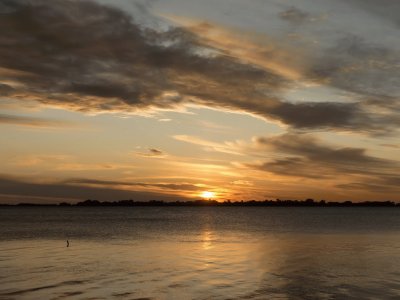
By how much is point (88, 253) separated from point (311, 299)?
30.7 meters

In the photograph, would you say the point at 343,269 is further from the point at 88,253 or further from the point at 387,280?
the point at 88,253

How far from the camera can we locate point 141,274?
122 feet

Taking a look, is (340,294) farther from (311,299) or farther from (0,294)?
(0,294)

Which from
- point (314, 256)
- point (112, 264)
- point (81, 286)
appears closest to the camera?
point (81, 286)

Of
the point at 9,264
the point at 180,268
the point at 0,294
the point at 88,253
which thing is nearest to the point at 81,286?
the point at 0,294

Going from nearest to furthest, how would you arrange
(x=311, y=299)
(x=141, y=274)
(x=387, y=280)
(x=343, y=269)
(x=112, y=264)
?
(x=311, y=299), (x=387, y=280), (x=141, y=274), (x=343, y=269), (x=112, y=264)

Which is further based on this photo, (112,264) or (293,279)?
(112,264)

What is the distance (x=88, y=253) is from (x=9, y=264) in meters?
11.2

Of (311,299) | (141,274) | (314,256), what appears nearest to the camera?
(311,299)

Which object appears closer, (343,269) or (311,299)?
(311,299)

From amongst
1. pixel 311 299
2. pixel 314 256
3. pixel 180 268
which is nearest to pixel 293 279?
pixel 311 299

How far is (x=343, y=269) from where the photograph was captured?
40.2 metres

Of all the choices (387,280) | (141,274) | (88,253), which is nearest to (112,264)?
(141,274)

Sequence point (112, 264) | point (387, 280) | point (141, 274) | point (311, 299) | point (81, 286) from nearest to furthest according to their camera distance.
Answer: point (311, 299), point (81, 286), point (387, 280), point (141, 274), point (112, 264)
